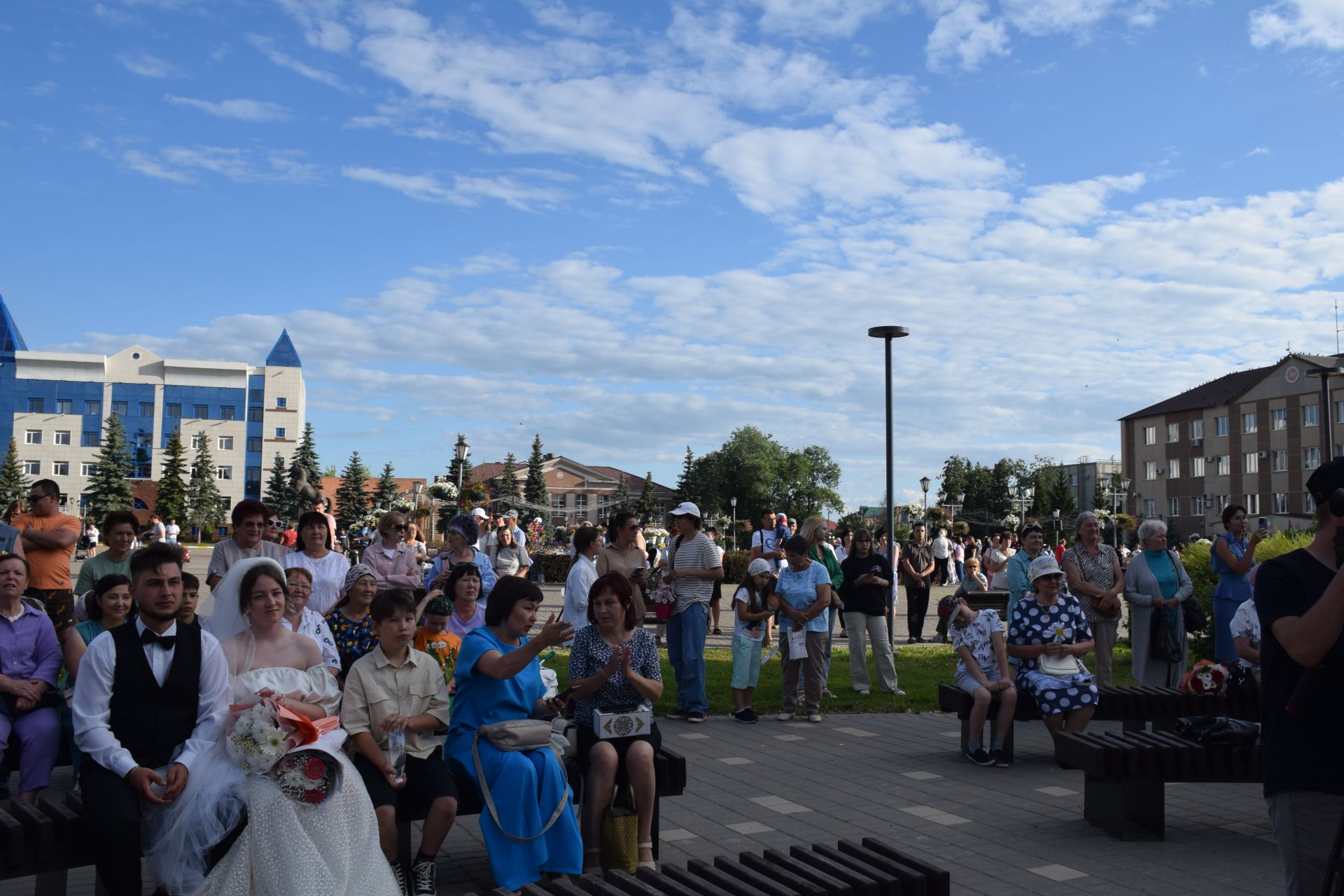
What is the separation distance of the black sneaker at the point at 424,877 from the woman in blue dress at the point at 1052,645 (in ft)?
16.3

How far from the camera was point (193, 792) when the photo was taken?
14.9ft

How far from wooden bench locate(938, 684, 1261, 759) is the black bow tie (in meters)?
5.85

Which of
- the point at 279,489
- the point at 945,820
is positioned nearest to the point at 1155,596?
the point at 945,820

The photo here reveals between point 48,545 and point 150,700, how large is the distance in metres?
4.57

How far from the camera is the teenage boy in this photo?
5.14m

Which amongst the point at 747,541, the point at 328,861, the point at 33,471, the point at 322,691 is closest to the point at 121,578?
the point at 322,691

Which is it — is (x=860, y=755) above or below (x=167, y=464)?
below

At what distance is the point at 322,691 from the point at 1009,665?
672 centimetres

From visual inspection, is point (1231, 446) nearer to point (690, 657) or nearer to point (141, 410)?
point (690, 657)

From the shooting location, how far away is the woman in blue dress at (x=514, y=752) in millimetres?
5152

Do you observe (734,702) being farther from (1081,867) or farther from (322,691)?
(322,691)

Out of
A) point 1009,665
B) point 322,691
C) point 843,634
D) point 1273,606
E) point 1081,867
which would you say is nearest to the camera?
point 1273,606

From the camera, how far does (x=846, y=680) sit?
12516 millimetres

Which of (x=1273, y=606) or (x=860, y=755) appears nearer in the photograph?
(x=1273, y=606)
